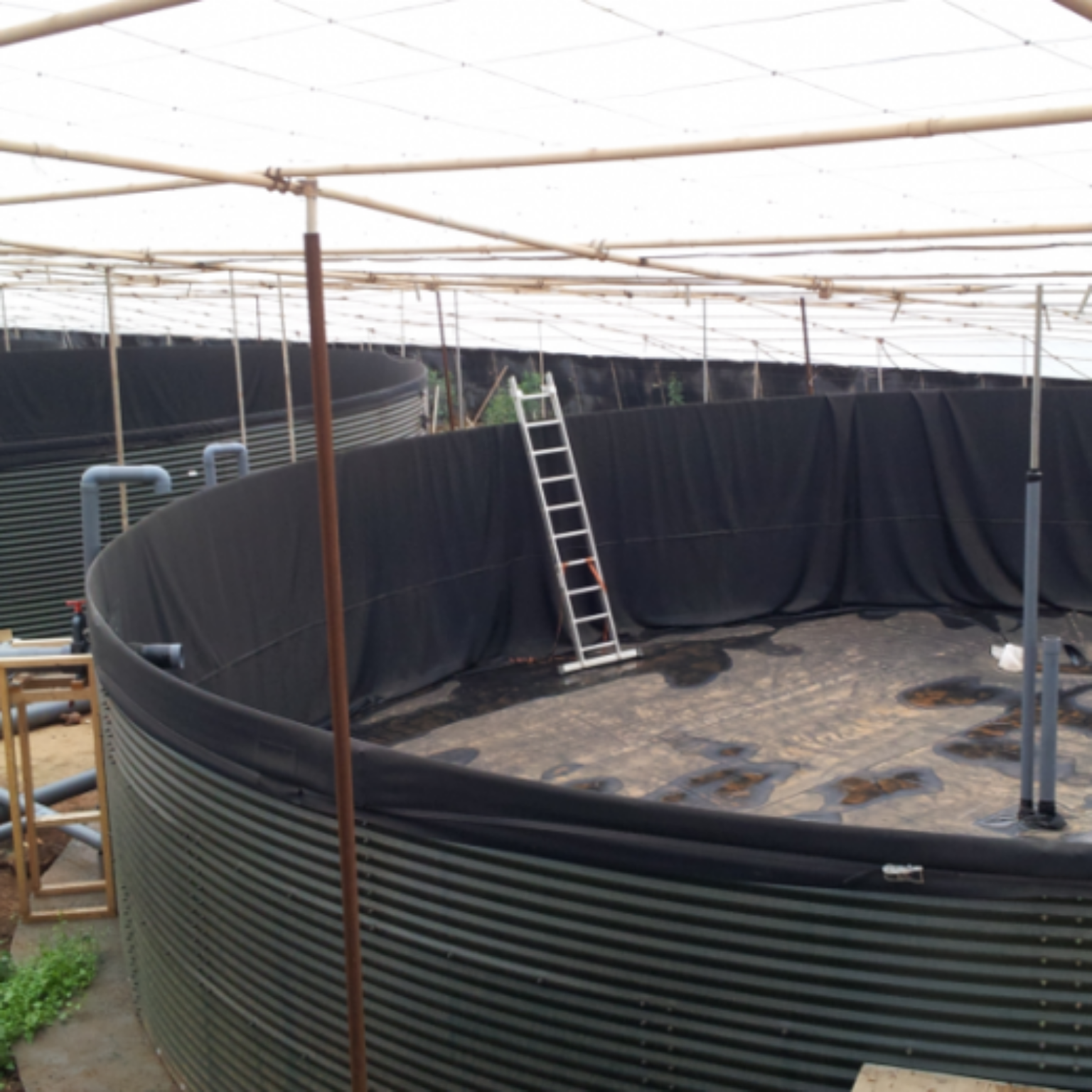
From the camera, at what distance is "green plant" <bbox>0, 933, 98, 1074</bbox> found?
Result: 5.72 metres

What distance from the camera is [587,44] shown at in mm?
5336

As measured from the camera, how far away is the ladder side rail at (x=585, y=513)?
11.9m

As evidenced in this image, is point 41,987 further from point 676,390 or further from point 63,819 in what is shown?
point 676,390

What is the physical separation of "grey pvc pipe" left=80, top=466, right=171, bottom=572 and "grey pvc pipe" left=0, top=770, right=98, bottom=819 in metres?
1.45

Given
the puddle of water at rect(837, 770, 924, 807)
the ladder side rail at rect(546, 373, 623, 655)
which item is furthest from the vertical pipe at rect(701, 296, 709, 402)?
Result: the puddle of water at rect(837, 770, 924, 807)

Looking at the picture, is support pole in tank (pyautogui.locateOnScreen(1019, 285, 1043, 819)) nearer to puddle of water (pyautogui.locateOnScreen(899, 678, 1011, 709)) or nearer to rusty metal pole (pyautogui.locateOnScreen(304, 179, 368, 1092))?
puddle of water (pyautogui.locateOnScreen(899, 678, 1011, 709))

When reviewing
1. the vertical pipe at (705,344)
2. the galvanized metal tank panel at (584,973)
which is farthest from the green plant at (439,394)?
the galvanized metal tank panel at (584,973)

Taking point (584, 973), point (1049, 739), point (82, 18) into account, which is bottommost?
point (1049, 739)

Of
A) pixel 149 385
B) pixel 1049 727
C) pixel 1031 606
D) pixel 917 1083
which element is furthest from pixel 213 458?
pixel 917 1083

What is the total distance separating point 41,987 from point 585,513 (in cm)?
736

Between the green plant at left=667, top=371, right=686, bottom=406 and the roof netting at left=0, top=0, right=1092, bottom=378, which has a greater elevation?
the roof netting at left=0, top=0, right=1092, bottom=378

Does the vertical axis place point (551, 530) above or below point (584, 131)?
below

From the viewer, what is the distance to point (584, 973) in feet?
11.8

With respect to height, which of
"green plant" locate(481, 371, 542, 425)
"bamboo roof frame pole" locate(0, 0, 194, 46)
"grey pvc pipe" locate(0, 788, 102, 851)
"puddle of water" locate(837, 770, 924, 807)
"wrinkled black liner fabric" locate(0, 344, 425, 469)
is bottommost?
"puddle of water" locate(837, 770, 924, 807)
